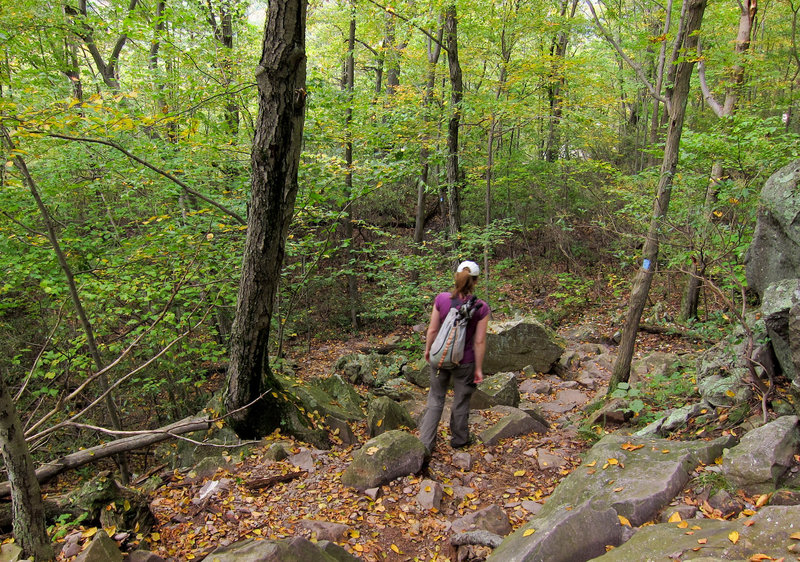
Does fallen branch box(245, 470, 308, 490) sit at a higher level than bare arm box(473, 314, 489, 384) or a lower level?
lower

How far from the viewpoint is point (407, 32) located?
10844mm

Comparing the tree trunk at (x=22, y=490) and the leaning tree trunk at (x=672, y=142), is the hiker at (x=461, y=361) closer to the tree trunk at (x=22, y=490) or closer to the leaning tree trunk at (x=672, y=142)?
the leaning tree trunk at (x=672, y=142)

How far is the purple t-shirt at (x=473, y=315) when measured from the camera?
4.48 m

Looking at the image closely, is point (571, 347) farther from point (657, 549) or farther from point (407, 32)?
point (407, 32)

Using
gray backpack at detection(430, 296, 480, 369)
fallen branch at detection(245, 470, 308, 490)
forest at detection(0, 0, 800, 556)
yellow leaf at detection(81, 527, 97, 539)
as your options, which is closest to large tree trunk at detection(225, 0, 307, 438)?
forest at detection(0, 0, 800, 556)

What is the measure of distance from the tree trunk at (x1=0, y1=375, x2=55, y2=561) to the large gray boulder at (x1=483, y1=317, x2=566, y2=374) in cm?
682

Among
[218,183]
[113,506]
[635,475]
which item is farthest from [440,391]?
[218,183]

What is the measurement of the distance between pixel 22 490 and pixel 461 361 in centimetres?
349

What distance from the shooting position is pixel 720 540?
230cm

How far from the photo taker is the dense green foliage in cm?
557

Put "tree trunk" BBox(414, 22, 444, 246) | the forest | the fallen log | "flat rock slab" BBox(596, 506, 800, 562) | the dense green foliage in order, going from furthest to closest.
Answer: "tree trunk" BBox(414, 22, 444, 246) < the dense green foliage < the forest < the fallen log < "flat rock slab" BBox(596, 506, 800, 562)

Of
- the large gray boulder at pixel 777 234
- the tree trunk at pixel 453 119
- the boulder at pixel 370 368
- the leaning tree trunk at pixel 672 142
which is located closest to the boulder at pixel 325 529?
the leaning tree trunk at pixel 672 142

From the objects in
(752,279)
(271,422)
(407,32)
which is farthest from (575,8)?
(271,422)

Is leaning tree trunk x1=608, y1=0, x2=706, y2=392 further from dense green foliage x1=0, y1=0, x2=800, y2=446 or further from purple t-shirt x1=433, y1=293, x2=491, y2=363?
purple t-shirt x1=433, y1=293, x2=491, y2=363
